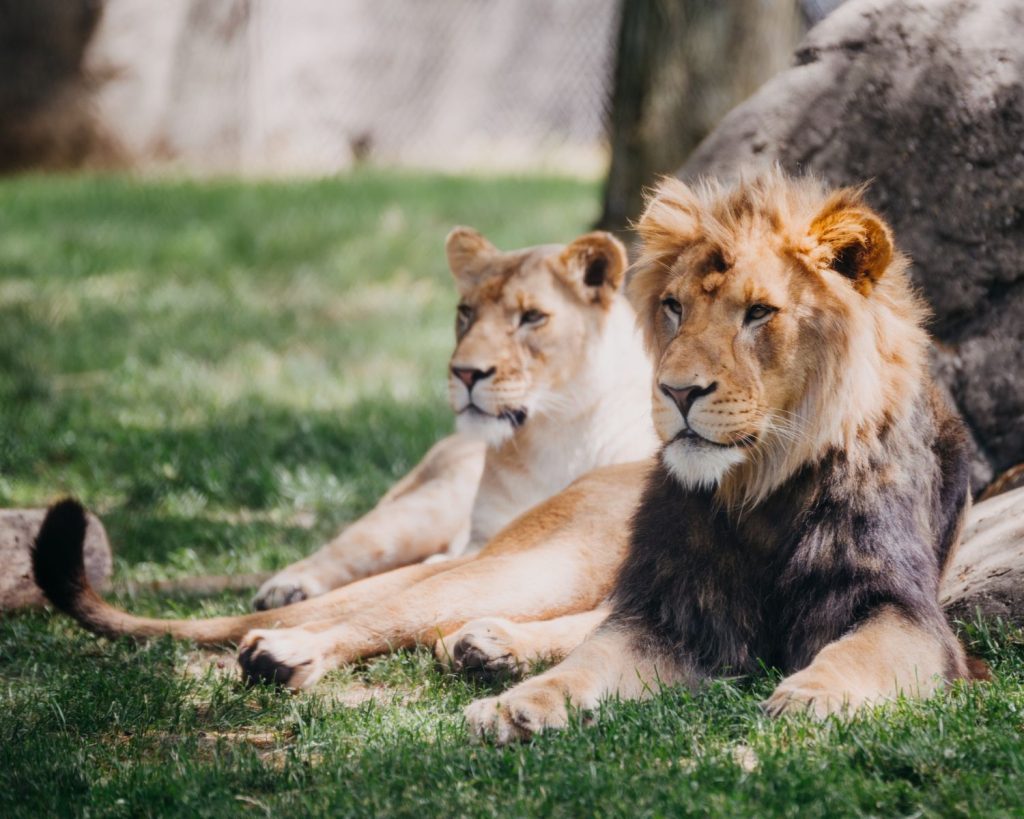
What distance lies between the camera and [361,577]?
524 centimetres

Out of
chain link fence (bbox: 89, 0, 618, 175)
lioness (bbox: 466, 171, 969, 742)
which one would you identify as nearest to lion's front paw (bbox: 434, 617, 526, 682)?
lioness (bbox: 466, 171, 969, 742)

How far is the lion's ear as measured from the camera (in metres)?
5.47

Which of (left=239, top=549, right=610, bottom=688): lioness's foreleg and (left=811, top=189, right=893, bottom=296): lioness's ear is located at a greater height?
(left=811, top=189, right=893, bottom=296): lioness's ear

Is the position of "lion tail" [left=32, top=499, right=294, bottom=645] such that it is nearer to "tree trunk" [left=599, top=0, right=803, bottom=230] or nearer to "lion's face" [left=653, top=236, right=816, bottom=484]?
"lion's face" [left=653, top=236, right=816, bottom=484]

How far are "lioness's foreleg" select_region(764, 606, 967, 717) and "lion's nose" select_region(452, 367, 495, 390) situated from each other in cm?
192

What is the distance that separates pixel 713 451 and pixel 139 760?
65.9 inches

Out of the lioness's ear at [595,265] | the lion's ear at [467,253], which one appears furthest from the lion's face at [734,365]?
the lion's ear at [467,253]

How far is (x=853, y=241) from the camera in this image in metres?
3.66

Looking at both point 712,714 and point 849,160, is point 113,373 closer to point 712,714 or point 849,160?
point 849,160

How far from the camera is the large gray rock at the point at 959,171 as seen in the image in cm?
518

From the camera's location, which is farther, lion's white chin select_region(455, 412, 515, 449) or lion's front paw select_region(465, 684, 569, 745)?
lion's white chin select_region(455, 412, 515, 449)

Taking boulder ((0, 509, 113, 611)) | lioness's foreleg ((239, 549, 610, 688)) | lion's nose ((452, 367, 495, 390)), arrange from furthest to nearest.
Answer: lion's nose ((452, 367, 495, 390)), boulder ((0, 509, 113, 611)), lioness's foreleg ((239, 549, 610, 688))

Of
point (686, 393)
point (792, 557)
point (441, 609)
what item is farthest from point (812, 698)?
point (441, 609)

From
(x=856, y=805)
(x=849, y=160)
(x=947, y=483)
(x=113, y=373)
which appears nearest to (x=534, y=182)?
(x=113, y=373)
